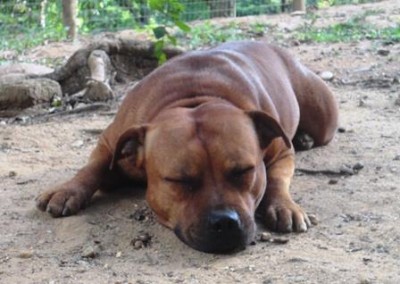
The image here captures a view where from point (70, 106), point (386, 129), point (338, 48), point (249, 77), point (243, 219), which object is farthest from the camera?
point (338, 48)

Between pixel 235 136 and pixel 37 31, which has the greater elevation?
pixel 235 136

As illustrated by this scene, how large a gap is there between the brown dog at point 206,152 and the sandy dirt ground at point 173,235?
0.33 ft

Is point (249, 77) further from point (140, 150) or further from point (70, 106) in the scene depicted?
point (70, 106)

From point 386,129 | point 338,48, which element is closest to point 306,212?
point 386,129

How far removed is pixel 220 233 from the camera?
11.9ft

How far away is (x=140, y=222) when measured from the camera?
165 inches

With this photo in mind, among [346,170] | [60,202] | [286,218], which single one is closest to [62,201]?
[60,202]

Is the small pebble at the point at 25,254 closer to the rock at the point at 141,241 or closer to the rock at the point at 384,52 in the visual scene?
the rock at the point at 141,241

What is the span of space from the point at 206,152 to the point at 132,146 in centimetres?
55

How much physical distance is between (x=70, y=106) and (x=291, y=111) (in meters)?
2.59

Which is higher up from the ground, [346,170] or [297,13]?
[346,170]

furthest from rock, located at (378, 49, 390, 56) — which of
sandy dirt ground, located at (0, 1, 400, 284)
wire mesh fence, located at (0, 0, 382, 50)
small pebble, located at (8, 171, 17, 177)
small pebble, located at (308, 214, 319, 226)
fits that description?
small pebble, located at (308, 214, 319, 226)

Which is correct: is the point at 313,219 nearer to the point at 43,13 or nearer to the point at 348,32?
the point at 348,32

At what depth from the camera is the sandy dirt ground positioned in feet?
11.4
